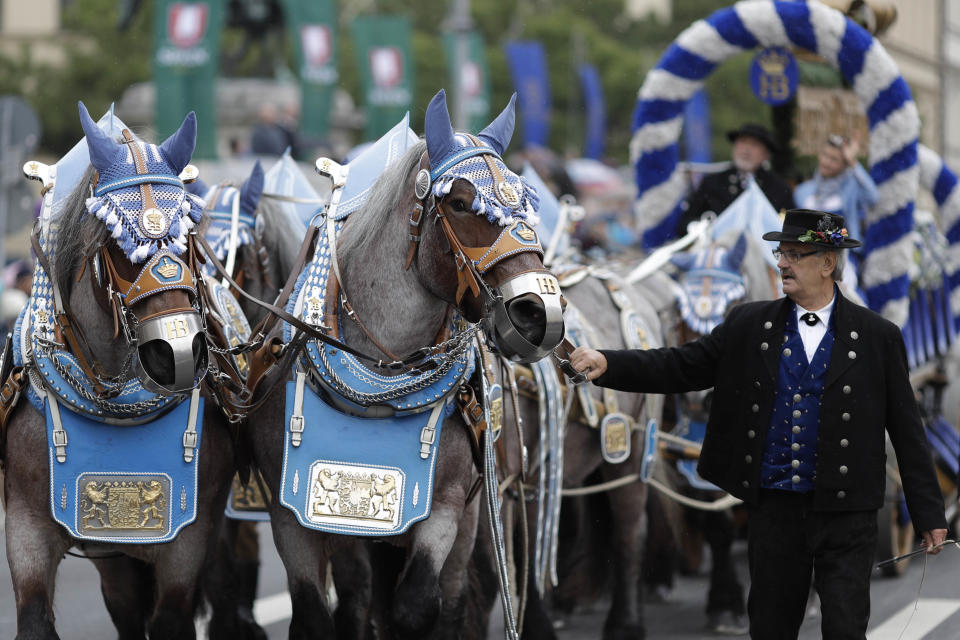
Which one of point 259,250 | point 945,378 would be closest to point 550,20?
point 945,378

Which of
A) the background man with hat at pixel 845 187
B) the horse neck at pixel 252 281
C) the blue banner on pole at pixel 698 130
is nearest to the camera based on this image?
the horse neck at pixel 252 281

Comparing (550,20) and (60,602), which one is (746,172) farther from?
(550,20)

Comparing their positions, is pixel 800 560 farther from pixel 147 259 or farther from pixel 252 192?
pixel 252 192

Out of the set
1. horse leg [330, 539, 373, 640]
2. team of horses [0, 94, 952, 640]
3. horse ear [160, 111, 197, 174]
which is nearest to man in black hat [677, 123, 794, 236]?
team of horses [0, 94, 952, 640]

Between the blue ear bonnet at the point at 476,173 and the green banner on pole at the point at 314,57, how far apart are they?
1642 centimetres

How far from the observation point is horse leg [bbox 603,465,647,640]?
6.82m

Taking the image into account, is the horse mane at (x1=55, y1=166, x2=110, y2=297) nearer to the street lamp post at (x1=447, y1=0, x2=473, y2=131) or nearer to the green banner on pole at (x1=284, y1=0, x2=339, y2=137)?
the street lamp post at (x1=447, y1=0, x2=473, y2=131)

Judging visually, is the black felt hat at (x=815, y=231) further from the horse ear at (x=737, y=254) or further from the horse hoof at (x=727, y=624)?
the horse hoof at (x=727, y=624)

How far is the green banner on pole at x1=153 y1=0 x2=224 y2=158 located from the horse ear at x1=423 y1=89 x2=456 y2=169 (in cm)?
1411

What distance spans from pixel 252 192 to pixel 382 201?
7.01 ft

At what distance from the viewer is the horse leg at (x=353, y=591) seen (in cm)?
502

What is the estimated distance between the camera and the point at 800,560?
189 inches

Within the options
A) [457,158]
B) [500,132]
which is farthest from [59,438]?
[500,132]

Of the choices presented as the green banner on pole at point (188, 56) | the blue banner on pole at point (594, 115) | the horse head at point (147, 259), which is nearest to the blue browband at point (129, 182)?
the horse head at point (147, 259)
